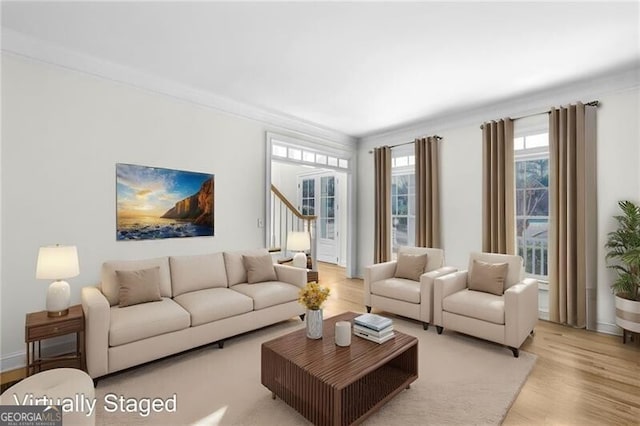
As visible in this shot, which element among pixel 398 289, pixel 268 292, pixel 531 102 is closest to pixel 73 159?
pixel 268 292

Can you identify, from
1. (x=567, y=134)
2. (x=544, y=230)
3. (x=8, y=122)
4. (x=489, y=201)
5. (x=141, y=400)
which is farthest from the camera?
(x=489, y=201)

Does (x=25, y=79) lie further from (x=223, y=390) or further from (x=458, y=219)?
(x=458, y=219)

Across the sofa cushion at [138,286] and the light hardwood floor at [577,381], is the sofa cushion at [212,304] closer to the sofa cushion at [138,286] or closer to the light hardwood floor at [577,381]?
the sofa cushion at [138,286]

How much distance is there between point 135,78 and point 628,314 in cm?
579

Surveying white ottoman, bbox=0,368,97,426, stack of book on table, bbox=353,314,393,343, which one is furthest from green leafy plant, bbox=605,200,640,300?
white ottoman, bbox=0,368,97,426

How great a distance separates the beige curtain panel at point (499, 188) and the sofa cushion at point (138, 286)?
13.9 feet

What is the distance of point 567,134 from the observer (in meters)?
3.83

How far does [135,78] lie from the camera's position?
11.5ft

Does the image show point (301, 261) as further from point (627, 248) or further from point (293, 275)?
point (627, 248)

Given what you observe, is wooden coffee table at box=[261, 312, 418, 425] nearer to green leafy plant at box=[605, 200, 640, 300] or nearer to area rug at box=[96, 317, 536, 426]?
area rug at box=[96, 317, 536, 426]

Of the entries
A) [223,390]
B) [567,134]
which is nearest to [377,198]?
[567,134]

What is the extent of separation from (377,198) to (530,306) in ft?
10.5

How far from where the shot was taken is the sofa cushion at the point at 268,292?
358cm

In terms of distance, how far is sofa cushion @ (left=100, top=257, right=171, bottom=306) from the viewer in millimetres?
3059
